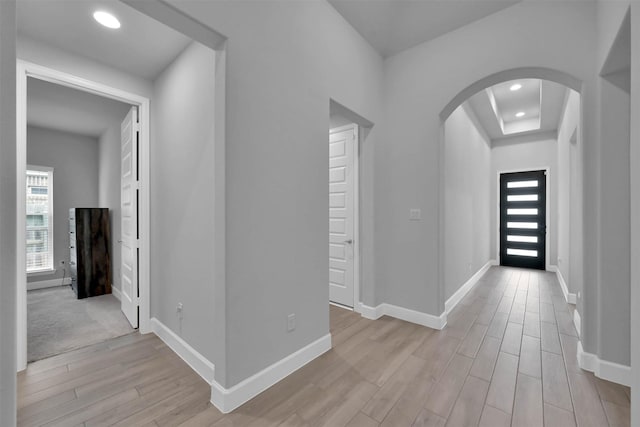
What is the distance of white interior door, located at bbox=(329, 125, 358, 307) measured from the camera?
3.40m

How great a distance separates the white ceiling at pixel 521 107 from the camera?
4.09 metres

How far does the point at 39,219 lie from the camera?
15.8 feet

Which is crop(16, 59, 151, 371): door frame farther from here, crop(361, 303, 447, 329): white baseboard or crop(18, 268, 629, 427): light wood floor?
crop(361, 303, 447, 329): white baseboard

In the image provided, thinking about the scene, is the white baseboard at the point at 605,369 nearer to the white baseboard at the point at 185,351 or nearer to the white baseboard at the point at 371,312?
the white baseboard at the point at 371,312

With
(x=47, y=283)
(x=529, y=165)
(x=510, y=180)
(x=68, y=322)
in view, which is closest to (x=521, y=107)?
(x=529, y=165)

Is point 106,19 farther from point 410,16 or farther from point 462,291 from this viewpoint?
point 462,291

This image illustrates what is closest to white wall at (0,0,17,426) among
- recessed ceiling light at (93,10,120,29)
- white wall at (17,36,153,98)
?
recessed ceiling light at (93,10,120,29)

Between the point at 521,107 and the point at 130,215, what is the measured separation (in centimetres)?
671

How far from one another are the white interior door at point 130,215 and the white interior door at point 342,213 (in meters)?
2.28

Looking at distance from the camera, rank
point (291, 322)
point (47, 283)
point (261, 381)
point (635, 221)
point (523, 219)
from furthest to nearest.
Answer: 1. point (523, 219)
2. point (47, 283)
3. point (291, 322)
4. point (261, 381)
5. point (635, 221)

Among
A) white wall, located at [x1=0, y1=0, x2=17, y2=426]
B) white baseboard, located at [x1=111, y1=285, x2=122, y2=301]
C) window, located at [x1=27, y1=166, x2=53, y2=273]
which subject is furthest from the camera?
window, located at [x1=27, y1=166, x2=53, y2=273]

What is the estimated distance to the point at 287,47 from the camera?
2.01m

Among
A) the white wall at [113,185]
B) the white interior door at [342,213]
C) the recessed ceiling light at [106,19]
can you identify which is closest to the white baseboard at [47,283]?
the white wall at [113,185]

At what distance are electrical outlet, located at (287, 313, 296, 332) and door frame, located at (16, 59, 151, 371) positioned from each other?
1.75 metres
